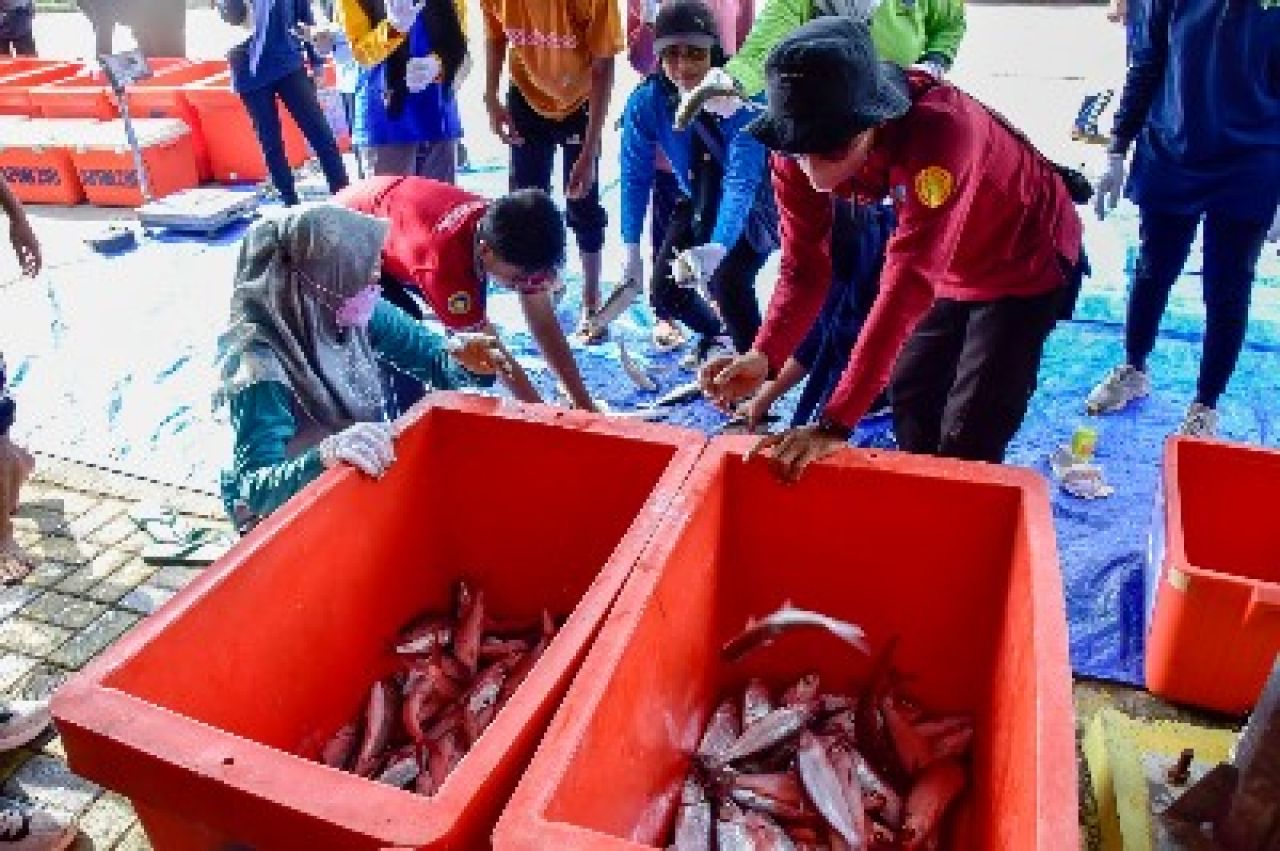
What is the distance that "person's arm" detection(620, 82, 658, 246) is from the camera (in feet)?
16.0

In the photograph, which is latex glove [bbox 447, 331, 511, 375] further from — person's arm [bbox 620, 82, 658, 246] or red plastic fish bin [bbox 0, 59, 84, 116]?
red plastic fish bin [bbox 0, 59, 84, 116]

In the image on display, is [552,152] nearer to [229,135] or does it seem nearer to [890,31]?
[890,31]

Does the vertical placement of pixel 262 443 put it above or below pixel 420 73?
below

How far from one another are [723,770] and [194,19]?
18480mm

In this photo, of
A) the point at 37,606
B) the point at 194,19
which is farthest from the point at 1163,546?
the point at 194,19

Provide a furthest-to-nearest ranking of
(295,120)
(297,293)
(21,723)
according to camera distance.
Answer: (295,120), (21,723), (297,293)

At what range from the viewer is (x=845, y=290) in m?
4.21

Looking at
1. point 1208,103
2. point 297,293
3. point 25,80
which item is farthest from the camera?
point 25,80

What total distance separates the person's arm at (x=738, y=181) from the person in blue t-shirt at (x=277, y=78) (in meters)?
3.96

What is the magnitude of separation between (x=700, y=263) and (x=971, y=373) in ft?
5.12

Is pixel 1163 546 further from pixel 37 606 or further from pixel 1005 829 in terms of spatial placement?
pixel 37 606

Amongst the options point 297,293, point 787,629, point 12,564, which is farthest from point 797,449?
point 12,564

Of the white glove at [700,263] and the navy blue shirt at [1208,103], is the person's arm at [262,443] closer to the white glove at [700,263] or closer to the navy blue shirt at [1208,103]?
the white glove at [700,263]

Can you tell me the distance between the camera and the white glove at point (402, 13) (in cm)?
554
